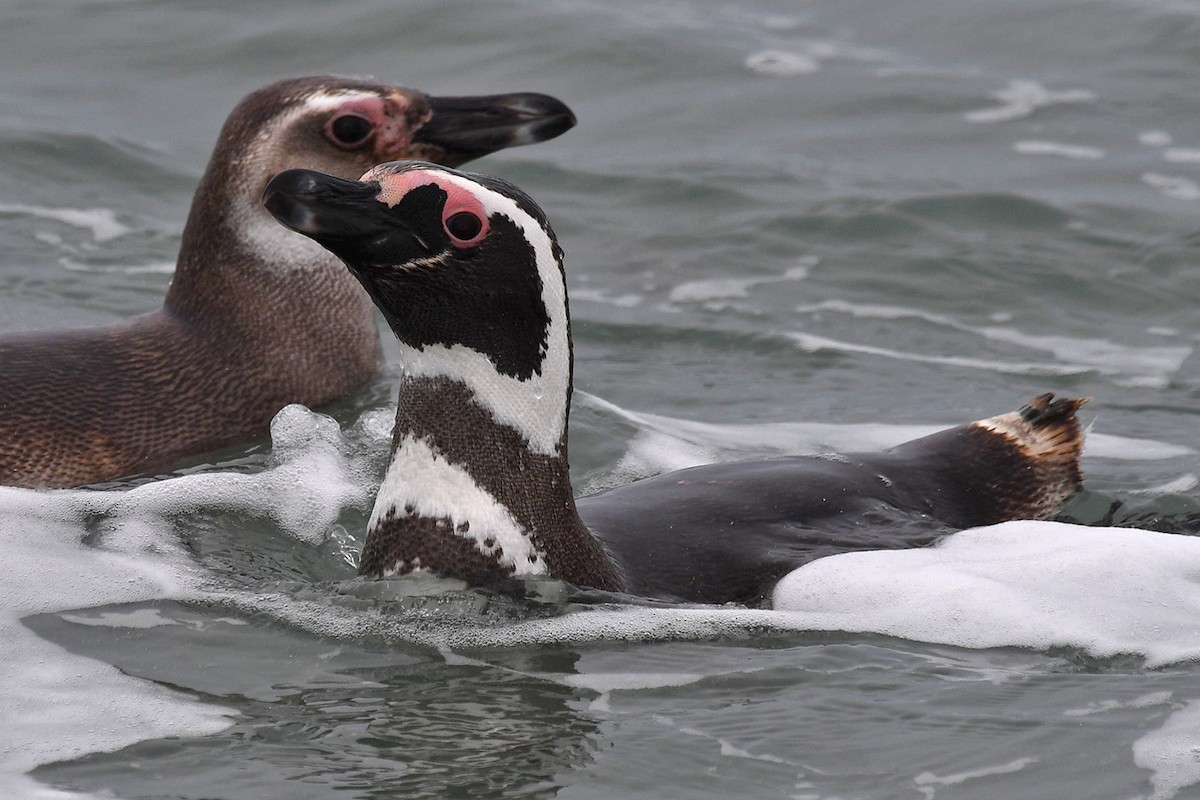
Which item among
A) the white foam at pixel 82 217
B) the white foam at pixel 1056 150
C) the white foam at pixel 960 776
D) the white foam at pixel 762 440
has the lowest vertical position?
the white foam at pixel 960 776

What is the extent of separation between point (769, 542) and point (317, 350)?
242 cm

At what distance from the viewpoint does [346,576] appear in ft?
17.4

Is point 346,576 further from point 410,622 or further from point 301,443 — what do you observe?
point 301,443

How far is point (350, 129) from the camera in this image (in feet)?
22.8

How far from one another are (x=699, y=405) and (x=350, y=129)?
177 centimetres

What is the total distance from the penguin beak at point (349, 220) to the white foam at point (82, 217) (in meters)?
5.06

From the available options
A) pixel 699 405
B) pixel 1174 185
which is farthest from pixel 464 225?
pixel 1174 185

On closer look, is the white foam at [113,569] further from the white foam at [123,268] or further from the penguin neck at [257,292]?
the white foam at [123,268]

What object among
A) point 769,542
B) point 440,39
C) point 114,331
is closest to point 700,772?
point 769,542

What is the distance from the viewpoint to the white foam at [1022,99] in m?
11.4

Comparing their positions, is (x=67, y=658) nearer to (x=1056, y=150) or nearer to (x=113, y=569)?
(x=113, y=569)

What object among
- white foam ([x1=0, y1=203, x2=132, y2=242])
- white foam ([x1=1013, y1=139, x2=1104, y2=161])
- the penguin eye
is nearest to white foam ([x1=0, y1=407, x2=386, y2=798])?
the penguin eye

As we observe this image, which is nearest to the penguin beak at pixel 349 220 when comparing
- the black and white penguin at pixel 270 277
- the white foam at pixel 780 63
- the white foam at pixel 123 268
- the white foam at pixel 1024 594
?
the white foam at pixel 1024 594

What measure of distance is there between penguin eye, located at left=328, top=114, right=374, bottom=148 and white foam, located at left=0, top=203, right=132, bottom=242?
2.89m
